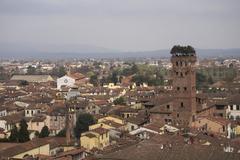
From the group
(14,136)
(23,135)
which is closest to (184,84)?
(23,135)

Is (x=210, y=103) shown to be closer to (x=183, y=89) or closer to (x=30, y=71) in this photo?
(x=183, y=89)

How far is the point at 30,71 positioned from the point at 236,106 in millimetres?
93968

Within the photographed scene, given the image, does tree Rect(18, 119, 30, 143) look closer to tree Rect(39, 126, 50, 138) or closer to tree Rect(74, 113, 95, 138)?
tree Rect(39, 126, 50, 138)

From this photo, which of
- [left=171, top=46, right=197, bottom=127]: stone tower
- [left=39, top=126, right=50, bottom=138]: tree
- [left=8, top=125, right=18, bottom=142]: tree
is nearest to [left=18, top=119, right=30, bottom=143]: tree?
[left=8, top=125, right=18, bottom=142]: tree

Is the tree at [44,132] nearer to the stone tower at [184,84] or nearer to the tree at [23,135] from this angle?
the tree at [23,135]

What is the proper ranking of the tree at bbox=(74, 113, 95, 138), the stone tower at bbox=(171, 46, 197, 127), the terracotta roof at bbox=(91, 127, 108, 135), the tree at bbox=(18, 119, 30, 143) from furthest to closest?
the tree at bbox=(74, 113, 95, 138) → the stone tower at bbox=(171, 46, 197, 127) → the tree at bbox=(18, 119, 30, 143) → the terracotta roof at bbox=(91, 127, 108, 135)

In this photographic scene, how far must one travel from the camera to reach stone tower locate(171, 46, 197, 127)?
40031mm

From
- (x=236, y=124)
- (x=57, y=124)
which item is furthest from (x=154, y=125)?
(x=57, y=124)

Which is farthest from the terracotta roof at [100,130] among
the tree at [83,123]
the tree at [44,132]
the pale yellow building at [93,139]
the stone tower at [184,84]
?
the stone tower at [184,84]

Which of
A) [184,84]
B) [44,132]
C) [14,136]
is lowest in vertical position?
[44,132]

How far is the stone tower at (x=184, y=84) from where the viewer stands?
40.0 meters

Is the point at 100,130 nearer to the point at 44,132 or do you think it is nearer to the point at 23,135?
the point at 23,135

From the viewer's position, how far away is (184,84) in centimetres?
4038

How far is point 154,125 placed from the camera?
3784 centimetres
